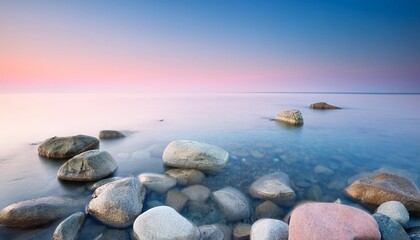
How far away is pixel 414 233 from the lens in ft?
12.9

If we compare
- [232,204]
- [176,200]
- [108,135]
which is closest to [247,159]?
[232,204]

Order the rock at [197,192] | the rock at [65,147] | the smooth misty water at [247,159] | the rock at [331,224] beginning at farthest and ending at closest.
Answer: the rock at [65,147] → the smooth misty water at [247,159] → the rock at [197,192] → the rock at [331,224]

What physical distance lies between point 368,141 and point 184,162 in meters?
10.7

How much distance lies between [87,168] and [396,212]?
7208mm

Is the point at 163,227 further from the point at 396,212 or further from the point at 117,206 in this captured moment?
the point at 396,212

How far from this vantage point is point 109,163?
681 cm

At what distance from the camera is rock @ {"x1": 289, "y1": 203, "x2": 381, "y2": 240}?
3.38m

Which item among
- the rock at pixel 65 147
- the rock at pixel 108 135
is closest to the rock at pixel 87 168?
the rock at pixel 65 147

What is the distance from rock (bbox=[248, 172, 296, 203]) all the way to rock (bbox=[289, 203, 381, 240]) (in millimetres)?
1716

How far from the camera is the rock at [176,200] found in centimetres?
517

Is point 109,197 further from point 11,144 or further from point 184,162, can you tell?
point 11,144

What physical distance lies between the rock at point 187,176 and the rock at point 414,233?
4471 mm

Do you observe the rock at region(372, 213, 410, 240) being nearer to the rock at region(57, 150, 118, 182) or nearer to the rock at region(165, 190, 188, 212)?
the rock at region(165, 190, 188, 212)

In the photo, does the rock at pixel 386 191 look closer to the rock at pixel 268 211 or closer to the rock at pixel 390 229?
the rock at pixel 390 229
